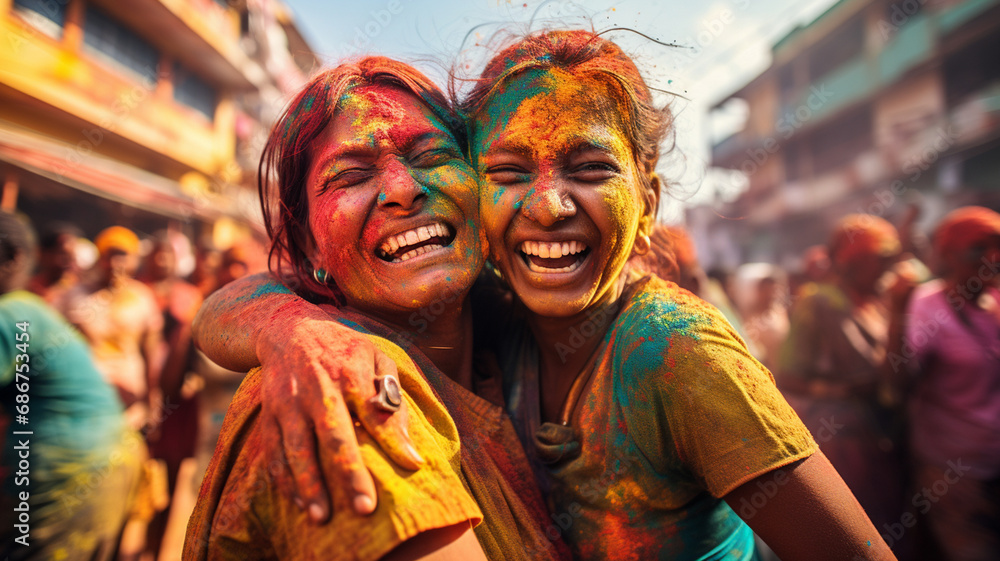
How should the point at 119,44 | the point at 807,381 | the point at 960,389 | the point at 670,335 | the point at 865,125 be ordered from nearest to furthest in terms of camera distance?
the point at 670,335
the point at 960,389
the point at 807,381
the point at 119,44
the point at 865,125

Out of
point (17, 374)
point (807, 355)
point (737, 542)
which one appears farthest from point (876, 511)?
point (17, 374)

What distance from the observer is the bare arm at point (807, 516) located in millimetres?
1093

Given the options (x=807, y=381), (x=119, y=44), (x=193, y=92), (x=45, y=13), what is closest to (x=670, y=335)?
(x=807, y=381)

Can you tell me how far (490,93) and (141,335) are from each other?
13.8 feet

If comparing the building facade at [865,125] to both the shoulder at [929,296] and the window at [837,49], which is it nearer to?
the window at [837,49]

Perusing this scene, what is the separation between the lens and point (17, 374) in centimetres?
254

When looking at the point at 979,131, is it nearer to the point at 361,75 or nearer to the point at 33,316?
the point at 361,75

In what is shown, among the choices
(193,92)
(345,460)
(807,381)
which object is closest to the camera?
(345,460)

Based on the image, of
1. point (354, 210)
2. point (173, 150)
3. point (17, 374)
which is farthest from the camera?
point (173, 150)

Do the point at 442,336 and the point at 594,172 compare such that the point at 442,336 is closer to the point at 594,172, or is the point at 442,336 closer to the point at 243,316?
the point at 243,316

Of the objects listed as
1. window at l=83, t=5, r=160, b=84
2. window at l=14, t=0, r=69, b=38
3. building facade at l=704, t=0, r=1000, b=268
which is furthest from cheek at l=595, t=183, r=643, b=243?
window at l=83, t=5, r=160, b=84

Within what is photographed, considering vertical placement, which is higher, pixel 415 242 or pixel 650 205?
pixel 415 242

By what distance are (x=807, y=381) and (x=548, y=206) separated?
354 cm

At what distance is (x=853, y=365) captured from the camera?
3.73 metres
